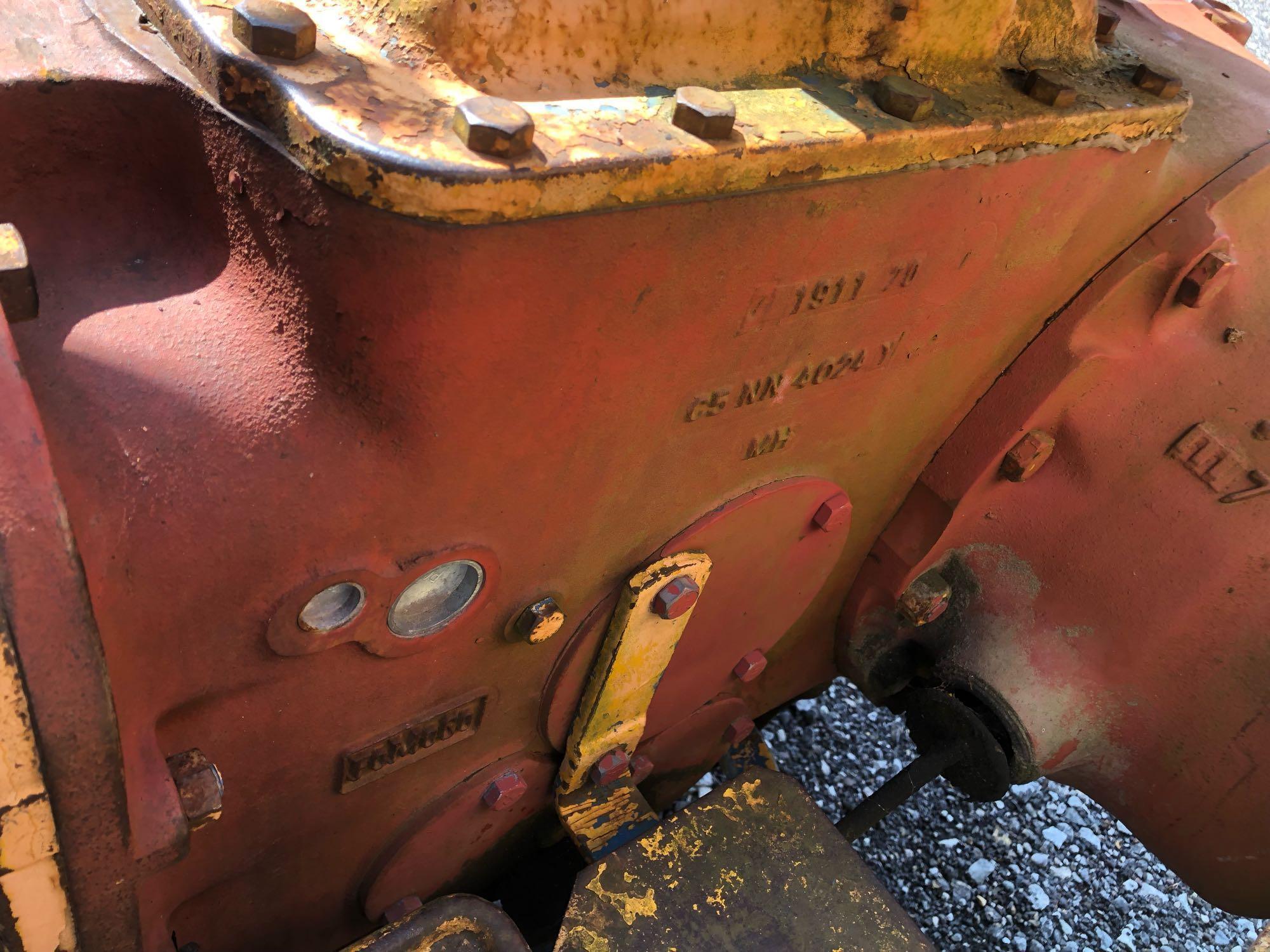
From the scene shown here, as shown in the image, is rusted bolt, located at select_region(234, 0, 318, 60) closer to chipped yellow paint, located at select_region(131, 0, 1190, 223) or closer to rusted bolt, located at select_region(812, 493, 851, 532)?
chipped yellow paint, located at select_region(131, 0, 1190, 223)

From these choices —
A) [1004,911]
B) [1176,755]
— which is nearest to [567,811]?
[1176,755]

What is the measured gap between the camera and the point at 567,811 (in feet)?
4.01

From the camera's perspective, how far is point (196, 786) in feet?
2.39

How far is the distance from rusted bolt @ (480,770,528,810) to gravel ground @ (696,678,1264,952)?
33.7 inches

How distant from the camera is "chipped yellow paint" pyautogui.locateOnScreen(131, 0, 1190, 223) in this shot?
61 cm

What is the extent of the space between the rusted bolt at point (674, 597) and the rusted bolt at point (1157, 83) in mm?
747

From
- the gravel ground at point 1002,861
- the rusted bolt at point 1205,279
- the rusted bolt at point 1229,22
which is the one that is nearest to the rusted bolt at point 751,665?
the gravel ground at point 1002,861

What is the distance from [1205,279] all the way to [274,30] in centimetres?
110

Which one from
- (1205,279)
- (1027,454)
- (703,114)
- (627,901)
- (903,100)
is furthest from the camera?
(1027,454)

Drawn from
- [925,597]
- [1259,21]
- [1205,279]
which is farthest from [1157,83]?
[1259,21]

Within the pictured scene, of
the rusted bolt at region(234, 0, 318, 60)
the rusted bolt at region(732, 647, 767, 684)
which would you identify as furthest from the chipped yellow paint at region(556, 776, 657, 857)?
the rusted bolt at region(234, 0, 318, 60)

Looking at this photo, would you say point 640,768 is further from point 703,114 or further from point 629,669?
point 703,114

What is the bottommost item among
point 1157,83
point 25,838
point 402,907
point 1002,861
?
point 1002,861

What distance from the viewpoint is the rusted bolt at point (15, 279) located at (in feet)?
1.89
